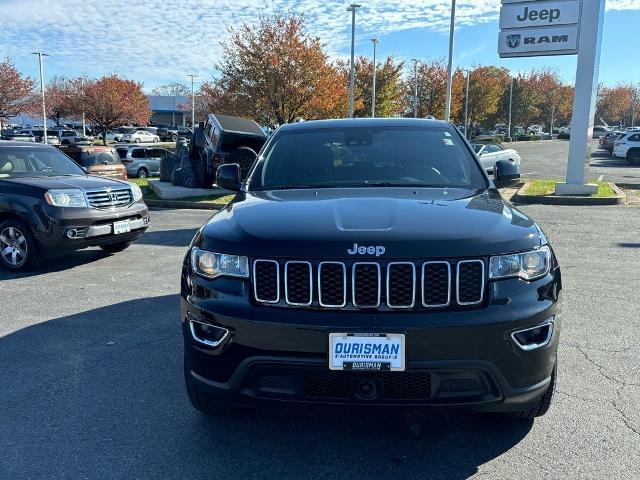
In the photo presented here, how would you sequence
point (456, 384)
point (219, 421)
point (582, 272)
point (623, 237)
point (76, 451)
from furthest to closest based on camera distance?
point (623, 237) < point (582, 272) < point (219, 421) < point (76, 451) < point (456, 384)

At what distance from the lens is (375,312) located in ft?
8.68

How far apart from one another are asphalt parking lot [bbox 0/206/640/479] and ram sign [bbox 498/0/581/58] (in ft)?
38.6

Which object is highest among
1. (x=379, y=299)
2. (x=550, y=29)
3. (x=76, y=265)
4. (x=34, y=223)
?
(x=550, y=29)

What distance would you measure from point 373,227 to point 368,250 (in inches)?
7.4

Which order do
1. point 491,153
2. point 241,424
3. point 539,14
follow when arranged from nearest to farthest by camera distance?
point 241,424 → point 539,14 → point 491,153

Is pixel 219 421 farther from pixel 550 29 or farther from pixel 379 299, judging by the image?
pixel 550 29

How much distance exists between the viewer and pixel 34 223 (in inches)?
287

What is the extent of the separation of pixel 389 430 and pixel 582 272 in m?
4.86

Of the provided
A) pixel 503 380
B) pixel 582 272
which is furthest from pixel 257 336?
pixel 582 272

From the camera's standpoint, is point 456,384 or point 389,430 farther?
point 389,430

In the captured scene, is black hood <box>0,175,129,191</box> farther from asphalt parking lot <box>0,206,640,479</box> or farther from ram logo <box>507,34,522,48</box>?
ram logo <box>507,34,522,48</box>

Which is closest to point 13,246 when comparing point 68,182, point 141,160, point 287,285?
point 68,182

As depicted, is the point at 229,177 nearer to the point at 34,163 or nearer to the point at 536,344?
the point at 536,344

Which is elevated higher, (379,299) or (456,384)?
(379,299)
